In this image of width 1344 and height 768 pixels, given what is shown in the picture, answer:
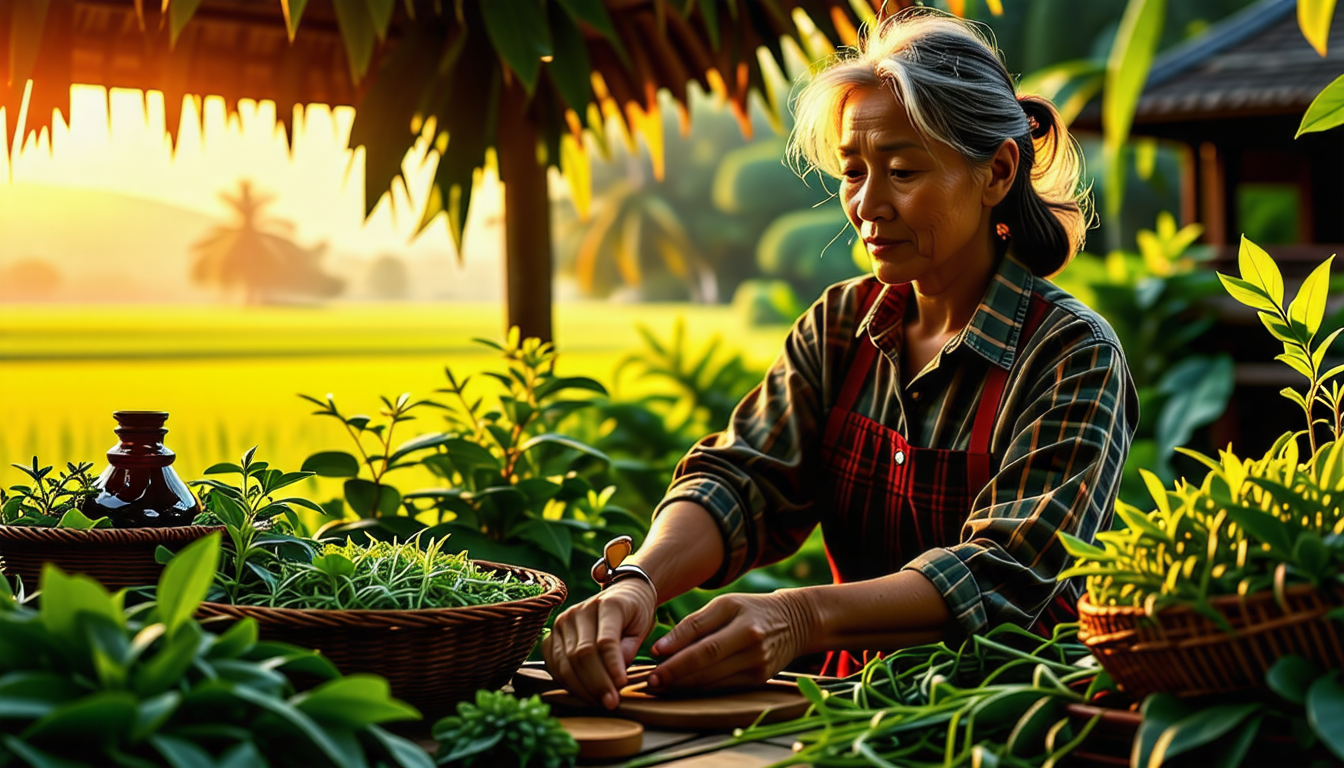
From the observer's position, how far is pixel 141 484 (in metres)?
1.23

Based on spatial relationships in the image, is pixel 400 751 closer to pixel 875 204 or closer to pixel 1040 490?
pixel 1040 490

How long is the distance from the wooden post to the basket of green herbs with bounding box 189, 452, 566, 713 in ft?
6.48

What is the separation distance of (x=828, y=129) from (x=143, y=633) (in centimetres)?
113

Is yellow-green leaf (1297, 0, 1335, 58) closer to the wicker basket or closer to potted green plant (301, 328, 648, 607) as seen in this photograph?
the wicker basket

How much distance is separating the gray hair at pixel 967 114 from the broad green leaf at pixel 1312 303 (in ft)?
1.73

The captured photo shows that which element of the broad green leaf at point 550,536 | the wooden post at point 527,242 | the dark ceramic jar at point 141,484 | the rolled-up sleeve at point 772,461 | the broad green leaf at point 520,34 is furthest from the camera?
the wooden post at point 527,242

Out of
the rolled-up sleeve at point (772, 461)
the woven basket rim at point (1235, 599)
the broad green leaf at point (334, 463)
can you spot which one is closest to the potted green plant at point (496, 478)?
the broad green leaf at point (334, 463)

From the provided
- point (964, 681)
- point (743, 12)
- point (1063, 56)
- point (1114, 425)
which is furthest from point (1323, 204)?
point (1063, 56)

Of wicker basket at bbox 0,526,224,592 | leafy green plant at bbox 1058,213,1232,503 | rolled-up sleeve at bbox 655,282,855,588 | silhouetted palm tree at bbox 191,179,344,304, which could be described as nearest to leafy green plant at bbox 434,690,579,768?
wicker basket at bbox 0,526,224,592

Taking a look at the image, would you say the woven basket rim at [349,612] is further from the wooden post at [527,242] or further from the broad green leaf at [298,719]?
the wooden post at [527,242]

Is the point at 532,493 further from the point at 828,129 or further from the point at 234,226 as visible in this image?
the point at 234,226

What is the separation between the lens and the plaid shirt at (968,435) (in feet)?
4.30

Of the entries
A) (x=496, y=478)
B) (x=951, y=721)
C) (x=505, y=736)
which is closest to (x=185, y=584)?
(x=505, y=736)

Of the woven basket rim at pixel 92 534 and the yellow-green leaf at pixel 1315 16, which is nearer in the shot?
the yellow-green leaf at pixel 1315 16
